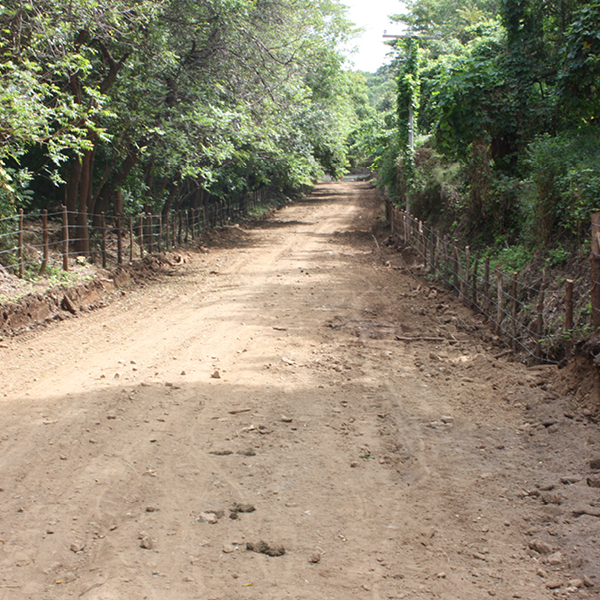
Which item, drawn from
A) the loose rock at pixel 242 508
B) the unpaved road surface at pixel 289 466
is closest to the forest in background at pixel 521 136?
the unpaved road surface at pixel 289 466

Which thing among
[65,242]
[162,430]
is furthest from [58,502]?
[65,242]

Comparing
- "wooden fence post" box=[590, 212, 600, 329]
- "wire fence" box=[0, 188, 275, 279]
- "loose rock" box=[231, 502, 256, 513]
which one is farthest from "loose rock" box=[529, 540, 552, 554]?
"wire fence" box=[0, 188, 275, 279]

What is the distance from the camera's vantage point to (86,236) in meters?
14.6

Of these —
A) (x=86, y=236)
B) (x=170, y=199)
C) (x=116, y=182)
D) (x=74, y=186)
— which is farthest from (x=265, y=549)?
(x=170, y=199)

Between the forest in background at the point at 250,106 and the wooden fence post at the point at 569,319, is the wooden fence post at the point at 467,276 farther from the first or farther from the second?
the wooden fence post at the point at 569,319

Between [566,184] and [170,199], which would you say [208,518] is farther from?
[170,199]

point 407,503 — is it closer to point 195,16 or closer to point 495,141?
point 495,141

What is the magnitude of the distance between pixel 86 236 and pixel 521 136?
1019 cm

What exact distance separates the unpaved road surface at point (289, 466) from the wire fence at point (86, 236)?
7.90ft

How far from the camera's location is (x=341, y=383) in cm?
780

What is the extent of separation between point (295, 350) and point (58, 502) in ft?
15.2

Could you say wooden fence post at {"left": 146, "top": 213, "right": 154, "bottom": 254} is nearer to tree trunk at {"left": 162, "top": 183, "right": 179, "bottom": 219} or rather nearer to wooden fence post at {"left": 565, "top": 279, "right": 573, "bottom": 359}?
tree trunk at {"left": 162, "top": 183, "right": 179, "bottom": 219}

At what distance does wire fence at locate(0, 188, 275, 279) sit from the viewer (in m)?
12.1

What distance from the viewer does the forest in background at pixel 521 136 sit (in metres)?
10.4
